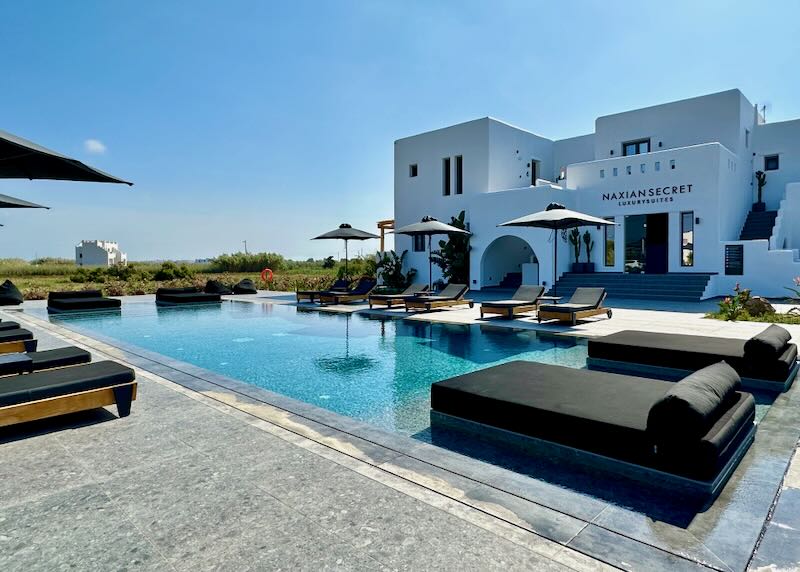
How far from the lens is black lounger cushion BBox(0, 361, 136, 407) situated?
3815 millimetres

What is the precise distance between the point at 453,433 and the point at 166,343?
6.93 metres

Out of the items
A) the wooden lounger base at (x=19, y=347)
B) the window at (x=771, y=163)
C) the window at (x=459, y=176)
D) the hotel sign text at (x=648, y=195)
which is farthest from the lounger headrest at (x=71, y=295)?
the window at (x=771, y=163)

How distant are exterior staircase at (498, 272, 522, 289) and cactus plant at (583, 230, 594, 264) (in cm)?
412

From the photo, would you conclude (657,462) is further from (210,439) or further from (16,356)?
(16,356)

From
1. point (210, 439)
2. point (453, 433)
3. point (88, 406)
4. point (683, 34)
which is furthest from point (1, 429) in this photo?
point (683, 34)

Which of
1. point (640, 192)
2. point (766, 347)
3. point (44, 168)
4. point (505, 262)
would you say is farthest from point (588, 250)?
point (44, 168)

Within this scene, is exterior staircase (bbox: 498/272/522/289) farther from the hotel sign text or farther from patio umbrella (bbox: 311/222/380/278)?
patio umbrella (bbox: 311/222/380/278)

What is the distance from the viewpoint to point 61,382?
4.06 meters

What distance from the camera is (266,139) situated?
21734mm

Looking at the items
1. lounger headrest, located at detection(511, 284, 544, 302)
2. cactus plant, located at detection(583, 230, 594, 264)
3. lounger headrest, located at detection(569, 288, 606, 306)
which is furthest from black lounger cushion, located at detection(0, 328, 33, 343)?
cactus plant, located at detection(583, 230, 594, 264)

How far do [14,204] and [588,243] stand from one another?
698 inches

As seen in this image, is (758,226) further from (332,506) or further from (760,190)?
(332,506)

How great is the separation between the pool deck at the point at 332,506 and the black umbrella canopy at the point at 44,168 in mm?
3055

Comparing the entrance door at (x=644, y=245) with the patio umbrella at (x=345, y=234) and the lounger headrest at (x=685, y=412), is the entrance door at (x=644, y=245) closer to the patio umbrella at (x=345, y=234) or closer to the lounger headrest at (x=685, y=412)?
the patio umbrella at (x=345, y=234)
